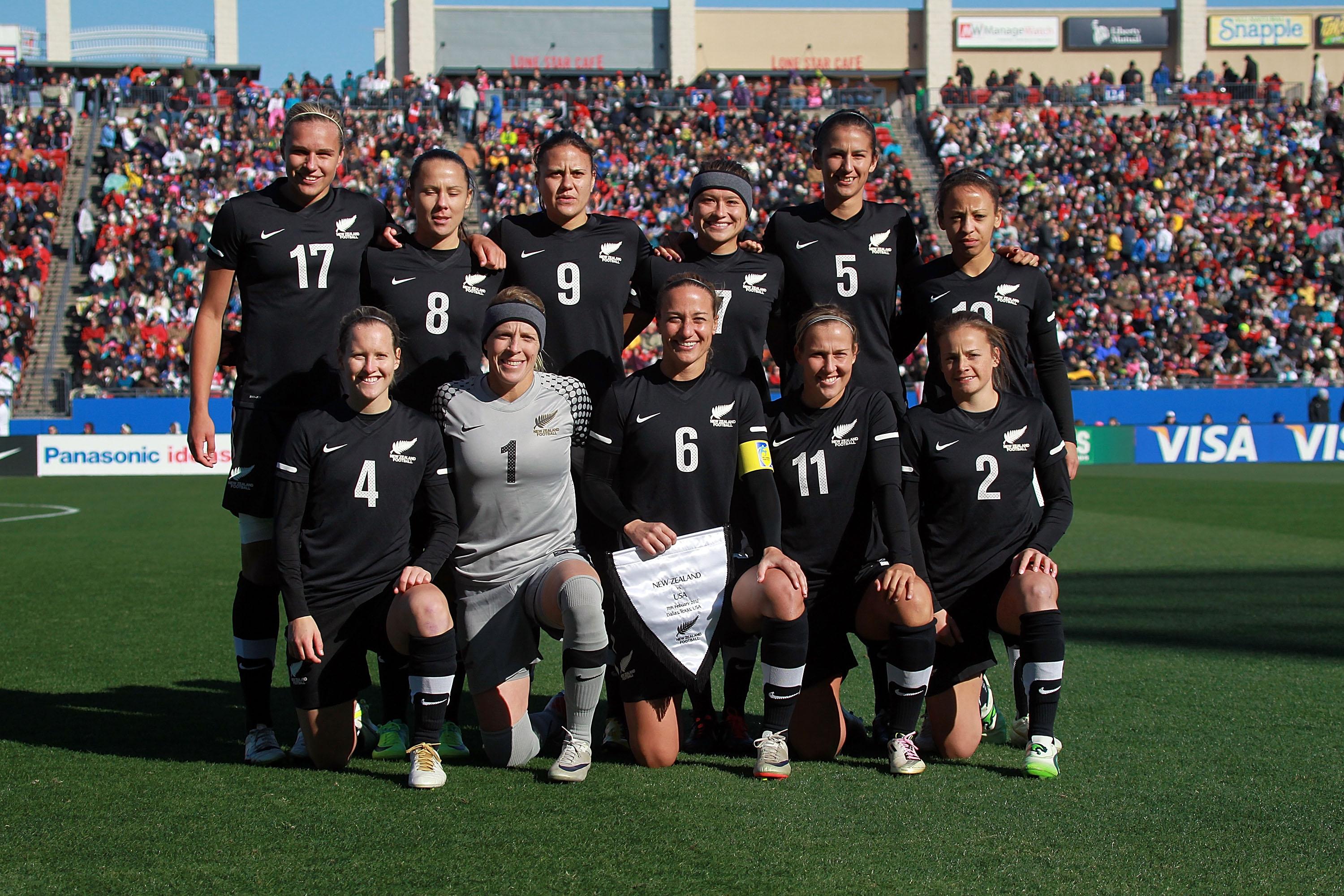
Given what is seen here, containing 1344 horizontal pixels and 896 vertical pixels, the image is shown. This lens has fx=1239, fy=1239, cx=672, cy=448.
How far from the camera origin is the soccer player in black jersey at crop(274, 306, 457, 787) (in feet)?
14.2

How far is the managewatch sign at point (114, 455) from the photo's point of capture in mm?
21609

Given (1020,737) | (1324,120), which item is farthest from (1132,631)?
(1324,120)

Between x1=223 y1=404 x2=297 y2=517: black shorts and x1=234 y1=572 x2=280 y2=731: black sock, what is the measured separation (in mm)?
320

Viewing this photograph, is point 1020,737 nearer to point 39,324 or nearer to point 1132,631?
point 1132,631

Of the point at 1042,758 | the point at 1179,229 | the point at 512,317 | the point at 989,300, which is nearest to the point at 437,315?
the point at 512,317

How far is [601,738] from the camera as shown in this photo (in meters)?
4.77

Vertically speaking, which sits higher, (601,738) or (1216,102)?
(1216,102)

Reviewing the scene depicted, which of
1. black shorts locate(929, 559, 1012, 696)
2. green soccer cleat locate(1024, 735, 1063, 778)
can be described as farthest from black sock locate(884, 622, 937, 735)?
green soccer cleat locate(1024, 735, 1063, 778)

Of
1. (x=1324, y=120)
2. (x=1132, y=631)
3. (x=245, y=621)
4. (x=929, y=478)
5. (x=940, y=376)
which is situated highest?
(x=1324, y=120)

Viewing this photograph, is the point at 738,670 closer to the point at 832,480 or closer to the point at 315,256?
the point at 832,480

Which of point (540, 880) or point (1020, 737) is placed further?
point (1020, 737)

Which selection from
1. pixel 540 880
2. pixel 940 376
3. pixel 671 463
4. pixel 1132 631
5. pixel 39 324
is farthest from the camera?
pixel 39 324

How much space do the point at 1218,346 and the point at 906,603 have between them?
24421 mm

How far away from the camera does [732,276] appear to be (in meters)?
4.98
